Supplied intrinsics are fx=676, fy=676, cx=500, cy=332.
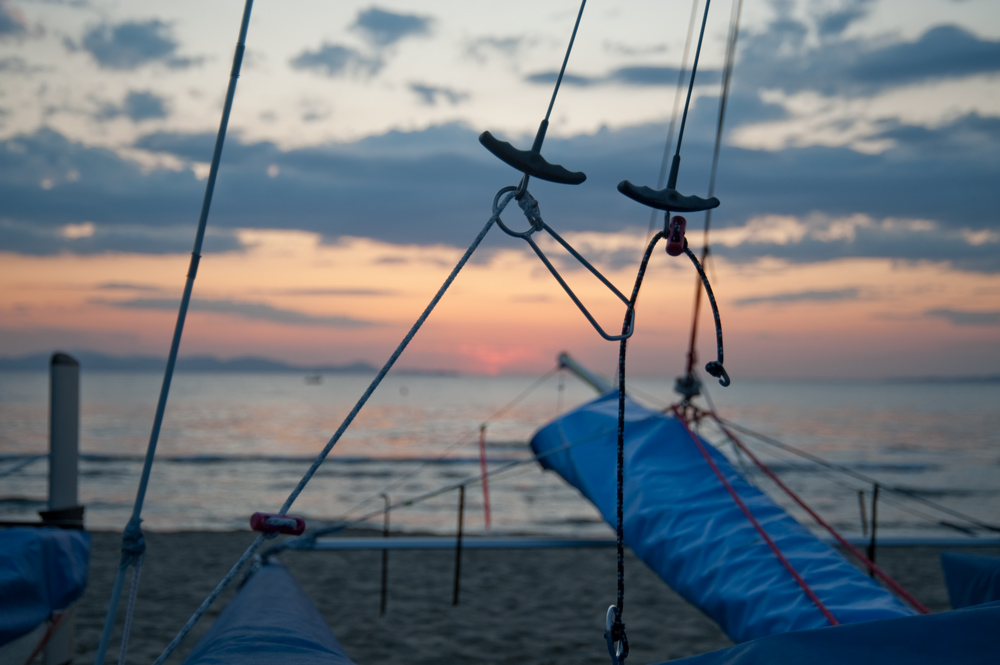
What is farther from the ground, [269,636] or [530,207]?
[530,207]

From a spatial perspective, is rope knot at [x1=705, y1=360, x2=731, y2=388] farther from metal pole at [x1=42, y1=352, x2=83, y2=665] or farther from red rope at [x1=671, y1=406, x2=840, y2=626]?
metal pole at [x1=42, y1=352, x2=83, y2=665]

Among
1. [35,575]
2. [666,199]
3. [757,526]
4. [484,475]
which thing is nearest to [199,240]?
[666,199]

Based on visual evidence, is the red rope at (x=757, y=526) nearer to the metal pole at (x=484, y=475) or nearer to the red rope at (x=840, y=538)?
the red rope at (x=840, y=538)

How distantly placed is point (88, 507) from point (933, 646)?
20.2 metres

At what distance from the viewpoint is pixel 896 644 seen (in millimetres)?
1761

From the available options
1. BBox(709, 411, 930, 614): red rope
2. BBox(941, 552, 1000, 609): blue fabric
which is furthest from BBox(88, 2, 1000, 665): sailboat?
BBox(941, 552, 1000, 609): blue fabric

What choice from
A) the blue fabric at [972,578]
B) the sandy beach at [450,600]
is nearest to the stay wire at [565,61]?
the blue fabric at [972,578]

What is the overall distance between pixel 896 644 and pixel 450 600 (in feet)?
25.1

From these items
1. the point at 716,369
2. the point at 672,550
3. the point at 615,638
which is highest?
the point at 716,369

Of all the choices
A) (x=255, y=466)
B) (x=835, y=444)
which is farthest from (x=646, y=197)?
(x=835, y=444)

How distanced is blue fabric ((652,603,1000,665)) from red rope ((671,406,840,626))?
105cm

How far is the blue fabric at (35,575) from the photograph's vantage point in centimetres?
360

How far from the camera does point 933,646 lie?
1734mm

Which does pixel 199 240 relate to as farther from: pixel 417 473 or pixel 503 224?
pixel 417 473
